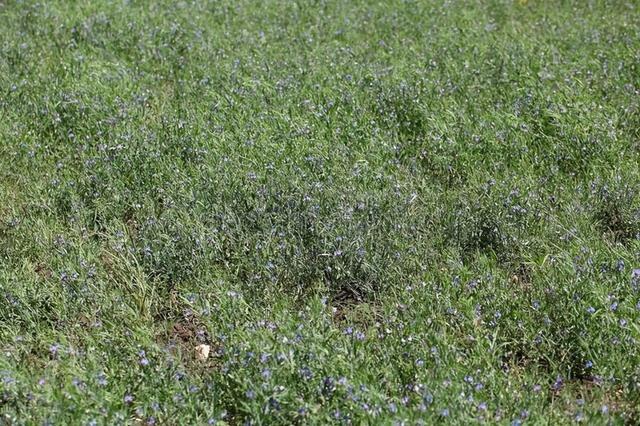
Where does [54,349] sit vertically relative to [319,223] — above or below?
above

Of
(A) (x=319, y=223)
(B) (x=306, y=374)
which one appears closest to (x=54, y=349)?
(B) (x=306, y=374)

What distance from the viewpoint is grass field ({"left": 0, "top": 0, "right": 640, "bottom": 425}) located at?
384 cm

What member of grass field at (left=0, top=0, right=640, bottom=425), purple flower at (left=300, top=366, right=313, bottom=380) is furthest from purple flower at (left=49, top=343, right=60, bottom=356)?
purple flower at (left=300, top=366, right=313, bottom=380)

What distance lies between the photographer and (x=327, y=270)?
4.78m

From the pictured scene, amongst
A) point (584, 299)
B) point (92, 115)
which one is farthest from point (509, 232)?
point (92, 115)

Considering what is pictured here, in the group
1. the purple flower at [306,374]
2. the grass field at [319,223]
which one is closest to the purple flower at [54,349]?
the grass field at [319,223]

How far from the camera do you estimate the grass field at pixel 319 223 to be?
384 cm

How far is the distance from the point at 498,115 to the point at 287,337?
2.94 meters

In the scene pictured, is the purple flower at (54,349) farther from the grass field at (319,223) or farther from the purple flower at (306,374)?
the purple flower at (306,374)

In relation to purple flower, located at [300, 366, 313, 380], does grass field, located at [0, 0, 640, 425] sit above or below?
below

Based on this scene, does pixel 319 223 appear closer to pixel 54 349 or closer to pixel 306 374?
pixel 306 374

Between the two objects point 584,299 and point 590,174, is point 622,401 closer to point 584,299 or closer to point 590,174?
point 584,299

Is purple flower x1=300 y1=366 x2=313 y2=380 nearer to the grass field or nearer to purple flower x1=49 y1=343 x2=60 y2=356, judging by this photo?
the grass field

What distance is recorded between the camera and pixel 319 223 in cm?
499
